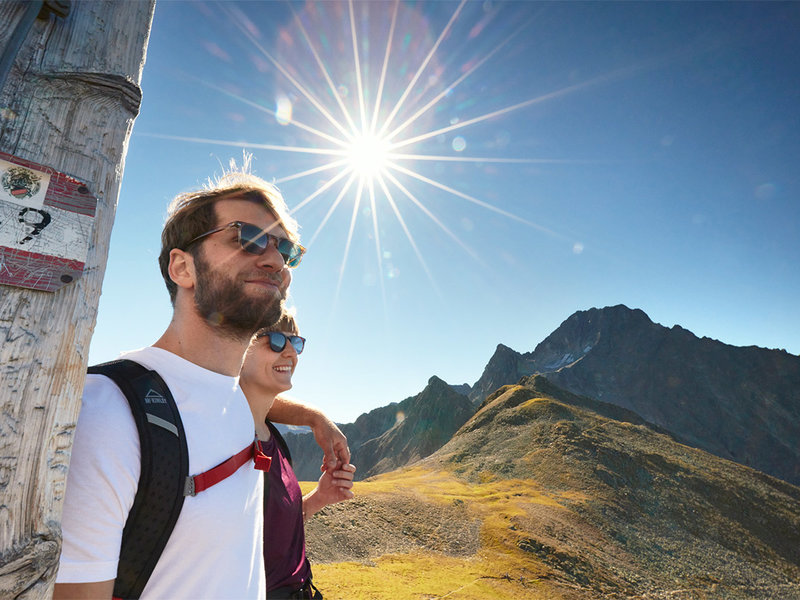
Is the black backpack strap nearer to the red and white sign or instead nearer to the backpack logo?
the backpack logo

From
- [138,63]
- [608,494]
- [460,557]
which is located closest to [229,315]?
[138,63]

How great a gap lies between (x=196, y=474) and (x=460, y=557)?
1328 inches

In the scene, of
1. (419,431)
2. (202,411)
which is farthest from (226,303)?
(419,431)

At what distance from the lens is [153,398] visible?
74.7 inches

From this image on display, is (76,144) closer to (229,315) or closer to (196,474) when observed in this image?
(229,315)

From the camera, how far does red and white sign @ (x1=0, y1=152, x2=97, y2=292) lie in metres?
1.33

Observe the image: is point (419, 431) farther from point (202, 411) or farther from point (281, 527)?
point (202, 411)

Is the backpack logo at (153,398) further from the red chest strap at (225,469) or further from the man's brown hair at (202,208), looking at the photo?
the man's brown hair at (202,208)

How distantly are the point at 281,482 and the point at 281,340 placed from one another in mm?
1503

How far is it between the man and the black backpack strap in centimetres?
5

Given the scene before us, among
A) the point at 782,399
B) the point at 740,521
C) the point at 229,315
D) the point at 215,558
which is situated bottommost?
the point at 740,521

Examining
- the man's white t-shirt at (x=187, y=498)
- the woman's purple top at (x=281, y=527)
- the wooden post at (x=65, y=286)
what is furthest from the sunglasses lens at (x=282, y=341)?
the wooden post at (x=65, y=286)

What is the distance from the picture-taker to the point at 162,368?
218cm

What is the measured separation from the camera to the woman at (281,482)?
11.1 ft
